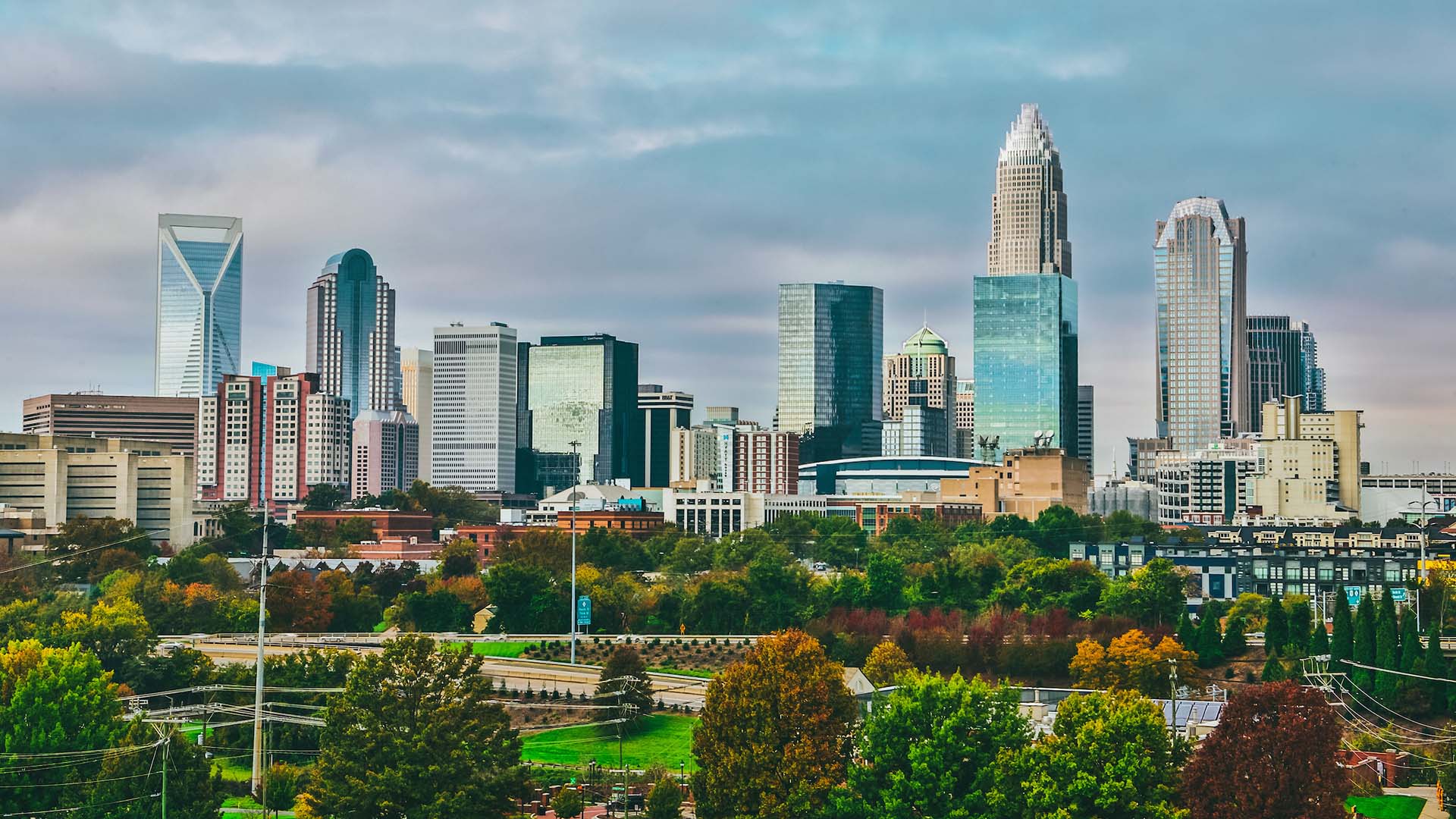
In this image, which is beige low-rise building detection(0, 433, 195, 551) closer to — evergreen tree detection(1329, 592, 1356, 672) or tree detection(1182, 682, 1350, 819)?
evergreen tree detection(1329, 592, 1356, 672)

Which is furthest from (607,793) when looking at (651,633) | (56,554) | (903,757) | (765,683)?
(56,554)

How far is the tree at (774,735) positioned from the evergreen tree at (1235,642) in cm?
4371

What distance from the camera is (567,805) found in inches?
2808

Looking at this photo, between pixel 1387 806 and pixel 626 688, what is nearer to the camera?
pixel 1387 806

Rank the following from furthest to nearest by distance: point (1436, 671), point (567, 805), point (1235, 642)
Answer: point (1235, 642), point (1436, 671), point (567, 805)

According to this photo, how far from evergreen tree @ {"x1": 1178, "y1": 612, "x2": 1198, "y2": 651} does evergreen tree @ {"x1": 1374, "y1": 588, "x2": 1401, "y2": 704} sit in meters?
13.4

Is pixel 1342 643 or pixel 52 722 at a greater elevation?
pixel 1342 643

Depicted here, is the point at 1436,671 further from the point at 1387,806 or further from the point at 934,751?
the point at 934,751

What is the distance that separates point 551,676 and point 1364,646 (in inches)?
1661

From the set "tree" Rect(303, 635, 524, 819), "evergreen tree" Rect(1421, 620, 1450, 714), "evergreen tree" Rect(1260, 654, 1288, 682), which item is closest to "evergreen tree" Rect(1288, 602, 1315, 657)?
"evergreen tree" Rect(1260, 654, 1288, 682)

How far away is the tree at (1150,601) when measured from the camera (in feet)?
417

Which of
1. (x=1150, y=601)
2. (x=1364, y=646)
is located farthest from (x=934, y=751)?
(x=1150, y=601)

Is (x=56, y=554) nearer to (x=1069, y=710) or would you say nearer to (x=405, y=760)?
(x=405, y=760)

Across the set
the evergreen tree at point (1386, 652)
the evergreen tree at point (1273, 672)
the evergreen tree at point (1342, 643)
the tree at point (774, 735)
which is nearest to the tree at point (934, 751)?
the tree at point (774, 735)
